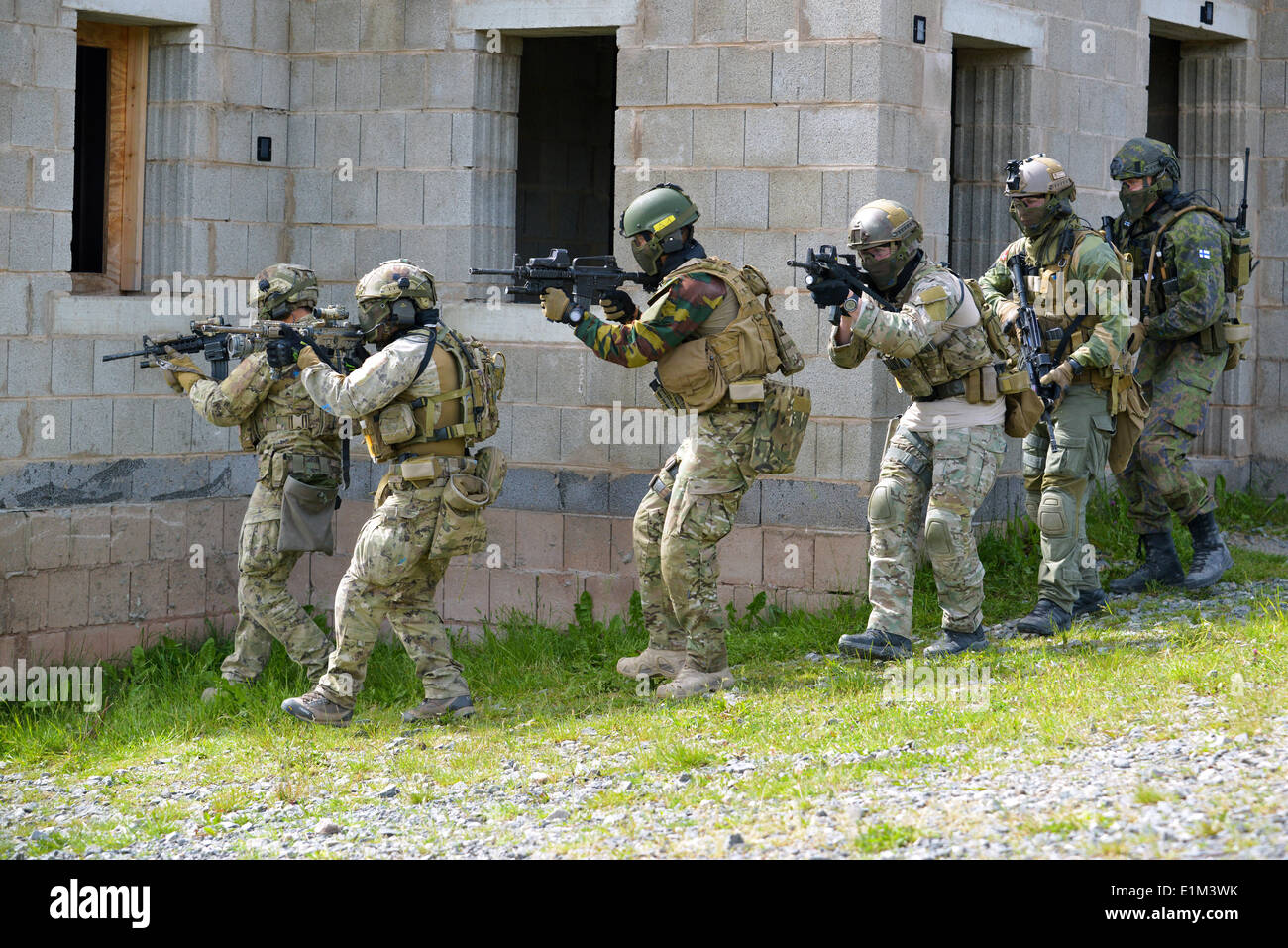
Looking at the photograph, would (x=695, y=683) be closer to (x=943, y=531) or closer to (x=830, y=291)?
(x=943, y=531)

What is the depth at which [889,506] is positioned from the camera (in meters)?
7.03

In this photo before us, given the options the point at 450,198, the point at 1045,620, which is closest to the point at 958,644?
the point at 1045,620

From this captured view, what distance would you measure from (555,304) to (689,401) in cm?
65

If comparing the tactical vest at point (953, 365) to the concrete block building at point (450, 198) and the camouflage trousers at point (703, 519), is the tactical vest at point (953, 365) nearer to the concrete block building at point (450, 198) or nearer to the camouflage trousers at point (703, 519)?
the camouflage trousers at point (703, 519)

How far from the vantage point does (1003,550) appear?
8.71 m

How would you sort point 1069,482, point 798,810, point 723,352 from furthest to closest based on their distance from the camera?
point 1069,482
point 723,352
point 798,810

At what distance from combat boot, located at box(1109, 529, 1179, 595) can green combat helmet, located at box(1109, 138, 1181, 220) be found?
1.56 metres

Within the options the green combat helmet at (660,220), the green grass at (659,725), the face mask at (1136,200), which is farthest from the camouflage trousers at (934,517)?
the face mask at (1136,200)

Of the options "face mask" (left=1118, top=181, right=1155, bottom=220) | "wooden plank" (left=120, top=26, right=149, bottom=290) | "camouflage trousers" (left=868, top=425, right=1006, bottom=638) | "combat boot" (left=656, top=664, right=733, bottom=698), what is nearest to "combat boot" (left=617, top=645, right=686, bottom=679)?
"combat boot" (left=656, top=664, right=733, bottom=698)

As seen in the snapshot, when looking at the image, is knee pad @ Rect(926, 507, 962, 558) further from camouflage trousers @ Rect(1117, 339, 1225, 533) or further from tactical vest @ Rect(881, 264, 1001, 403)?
camouflage trousers @ Rect(1117, 339, 1225, 533)

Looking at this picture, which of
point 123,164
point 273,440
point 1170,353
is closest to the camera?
point 273,440

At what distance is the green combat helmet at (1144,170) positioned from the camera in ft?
25.8

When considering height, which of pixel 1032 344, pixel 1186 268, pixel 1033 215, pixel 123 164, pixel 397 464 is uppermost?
pixel 123 164

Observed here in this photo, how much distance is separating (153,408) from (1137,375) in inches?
197
